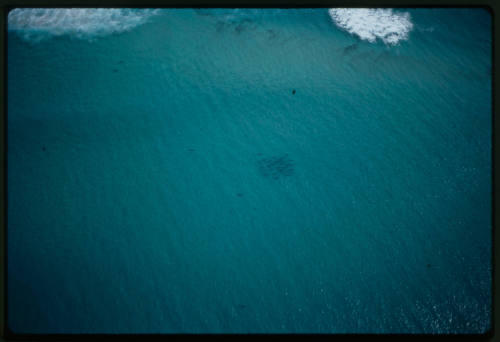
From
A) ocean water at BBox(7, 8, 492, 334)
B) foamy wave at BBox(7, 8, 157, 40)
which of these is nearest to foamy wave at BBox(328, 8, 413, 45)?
ocean water at BBox(7, 8, 492, 334)

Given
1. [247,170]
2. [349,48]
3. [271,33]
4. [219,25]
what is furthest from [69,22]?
[349,48]

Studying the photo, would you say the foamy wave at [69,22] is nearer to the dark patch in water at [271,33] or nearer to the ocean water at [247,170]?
the ocean water at [247,170]

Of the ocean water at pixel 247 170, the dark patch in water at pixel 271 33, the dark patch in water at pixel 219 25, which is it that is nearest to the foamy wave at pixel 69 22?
the ocean water at pixel 247 170

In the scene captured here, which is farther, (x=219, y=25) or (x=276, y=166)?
(x=219, y=25)

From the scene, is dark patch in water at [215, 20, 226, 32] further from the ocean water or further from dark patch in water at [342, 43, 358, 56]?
dark patch in water at [342, 43, 358, 56]

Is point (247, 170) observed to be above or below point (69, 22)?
below

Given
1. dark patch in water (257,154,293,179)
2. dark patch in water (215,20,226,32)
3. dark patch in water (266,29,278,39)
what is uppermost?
dark patch in water (215,20,226,32)

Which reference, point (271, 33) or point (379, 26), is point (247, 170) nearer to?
point (271, 33)

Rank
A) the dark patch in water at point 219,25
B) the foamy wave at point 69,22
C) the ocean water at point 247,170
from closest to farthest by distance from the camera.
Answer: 1. the ocean water at point 247,170
2. the foamy wave at point 69,22
3. the dark patch in water at point 219,25
